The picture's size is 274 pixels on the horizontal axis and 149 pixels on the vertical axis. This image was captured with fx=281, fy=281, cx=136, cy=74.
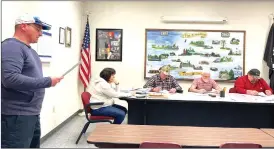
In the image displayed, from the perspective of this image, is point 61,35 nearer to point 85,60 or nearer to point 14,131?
point 85,60

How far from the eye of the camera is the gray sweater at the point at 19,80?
180 cm

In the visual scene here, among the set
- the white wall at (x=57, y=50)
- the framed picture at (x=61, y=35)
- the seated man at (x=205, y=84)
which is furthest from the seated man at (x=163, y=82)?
the framed picture at (x=61, y=35)

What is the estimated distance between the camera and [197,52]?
6.00 m

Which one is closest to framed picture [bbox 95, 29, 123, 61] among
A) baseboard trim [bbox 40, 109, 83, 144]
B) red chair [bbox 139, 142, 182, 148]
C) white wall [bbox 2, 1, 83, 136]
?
white wall [bbox 2, 1, 83, 136]

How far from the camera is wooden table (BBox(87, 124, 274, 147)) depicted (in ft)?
6.55

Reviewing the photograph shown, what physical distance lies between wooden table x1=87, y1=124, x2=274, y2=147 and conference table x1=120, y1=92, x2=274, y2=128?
4.95ft

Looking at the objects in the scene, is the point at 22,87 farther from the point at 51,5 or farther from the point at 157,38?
the point at 157,38

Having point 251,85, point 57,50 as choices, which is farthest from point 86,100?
point 251,85

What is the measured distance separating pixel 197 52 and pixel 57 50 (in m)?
2.98

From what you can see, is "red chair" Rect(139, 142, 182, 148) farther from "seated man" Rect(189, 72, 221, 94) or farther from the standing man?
"seated man" Rect(189, 72, 221, 94)

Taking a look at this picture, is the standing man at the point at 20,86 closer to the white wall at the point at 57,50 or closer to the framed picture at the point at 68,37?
the white wall at the point at 57,50

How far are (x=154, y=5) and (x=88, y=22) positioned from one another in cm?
147

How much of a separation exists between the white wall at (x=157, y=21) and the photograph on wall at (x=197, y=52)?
0.13m

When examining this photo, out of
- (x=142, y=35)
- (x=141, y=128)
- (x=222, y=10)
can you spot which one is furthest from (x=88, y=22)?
(x=141, y=128)
